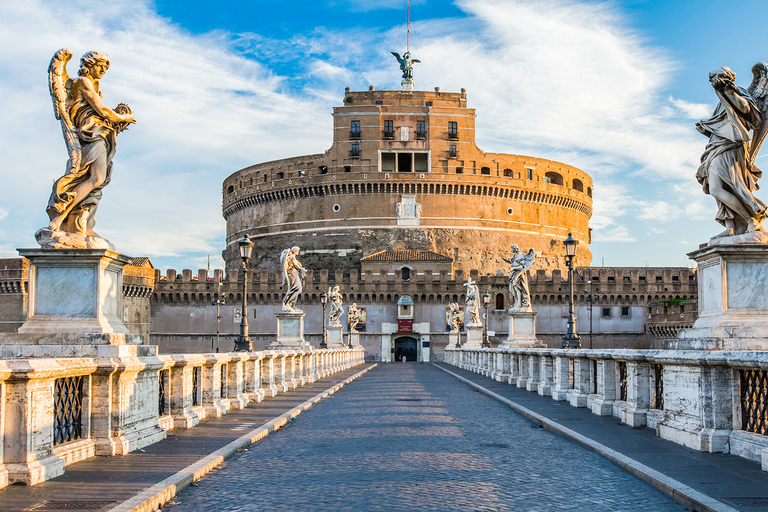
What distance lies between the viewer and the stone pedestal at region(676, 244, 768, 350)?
289 inches

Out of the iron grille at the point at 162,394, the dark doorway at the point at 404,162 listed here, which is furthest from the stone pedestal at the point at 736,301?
the dark doorway at the point at 404,162

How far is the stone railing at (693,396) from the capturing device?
22.1ft

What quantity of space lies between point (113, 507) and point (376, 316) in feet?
202

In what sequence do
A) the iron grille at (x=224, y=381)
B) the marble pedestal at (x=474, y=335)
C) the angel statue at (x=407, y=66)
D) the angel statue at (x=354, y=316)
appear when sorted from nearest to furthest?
the iron grille at (x=224, y=381) → the marble pedestal at (x=474, y=335) → the angel statue at (x=354, y=316) → the angel statue at (x=407, y=66)

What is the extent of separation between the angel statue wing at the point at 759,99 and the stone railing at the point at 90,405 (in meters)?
6.53

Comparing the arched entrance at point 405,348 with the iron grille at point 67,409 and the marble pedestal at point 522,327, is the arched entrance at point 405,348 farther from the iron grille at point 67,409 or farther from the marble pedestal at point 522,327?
the iron grille at point 67,409

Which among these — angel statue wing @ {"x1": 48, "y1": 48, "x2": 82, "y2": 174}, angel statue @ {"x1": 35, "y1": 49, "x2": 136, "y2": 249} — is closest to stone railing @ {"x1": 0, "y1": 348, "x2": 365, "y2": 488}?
angel statue @ {"x1": 35, "y1": 49, "x2": 136, "y2": 249}

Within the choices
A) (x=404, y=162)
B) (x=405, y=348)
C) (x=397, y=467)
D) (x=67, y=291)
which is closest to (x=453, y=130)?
(x=404, y=162)

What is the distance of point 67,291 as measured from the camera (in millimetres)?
7473

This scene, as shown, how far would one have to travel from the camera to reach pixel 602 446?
7.91 metres

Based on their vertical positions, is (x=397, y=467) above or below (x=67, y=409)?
below

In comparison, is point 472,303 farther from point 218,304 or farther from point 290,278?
point 218,304

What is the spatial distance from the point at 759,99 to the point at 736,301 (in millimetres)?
2142

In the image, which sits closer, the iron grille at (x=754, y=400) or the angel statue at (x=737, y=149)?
the iron grille at (x=754, y=400)
